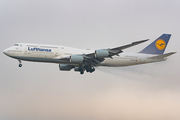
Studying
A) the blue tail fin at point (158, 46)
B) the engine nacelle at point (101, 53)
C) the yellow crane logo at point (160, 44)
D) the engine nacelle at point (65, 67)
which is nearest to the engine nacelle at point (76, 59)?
the engine nacelle at point (101, 53)

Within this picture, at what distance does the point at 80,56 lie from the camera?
46406 millimetres

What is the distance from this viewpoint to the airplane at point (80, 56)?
4575cm

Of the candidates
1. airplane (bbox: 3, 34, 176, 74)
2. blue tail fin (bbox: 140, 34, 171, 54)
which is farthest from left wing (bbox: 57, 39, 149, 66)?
blue tail fin (bbox: 140, 34, 171, 54)

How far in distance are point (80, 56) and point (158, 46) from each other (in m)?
18.0

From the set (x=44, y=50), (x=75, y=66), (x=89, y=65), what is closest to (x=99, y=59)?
(x=89, y=65)

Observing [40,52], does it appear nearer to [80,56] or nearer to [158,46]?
[80,56]

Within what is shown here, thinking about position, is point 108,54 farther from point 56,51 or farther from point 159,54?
point 159,54

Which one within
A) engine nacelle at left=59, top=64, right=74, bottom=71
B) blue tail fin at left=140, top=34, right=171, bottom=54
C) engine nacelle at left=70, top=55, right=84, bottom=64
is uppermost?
blue tail fin at left=140, top=34, right=171, bottom=54

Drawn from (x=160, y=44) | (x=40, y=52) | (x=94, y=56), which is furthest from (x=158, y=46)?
(x=40, y=52)

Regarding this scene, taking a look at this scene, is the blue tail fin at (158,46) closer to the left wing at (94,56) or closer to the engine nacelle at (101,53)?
the left wing at (94,56)

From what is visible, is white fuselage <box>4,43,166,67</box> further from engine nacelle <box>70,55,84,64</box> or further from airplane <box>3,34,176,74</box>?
engine nacelle <box>70,55,84,64</box>

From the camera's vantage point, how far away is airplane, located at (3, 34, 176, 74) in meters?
45.8

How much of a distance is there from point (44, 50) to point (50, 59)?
182 cm

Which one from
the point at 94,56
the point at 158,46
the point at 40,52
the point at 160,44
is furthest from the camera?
the point at 160,44
